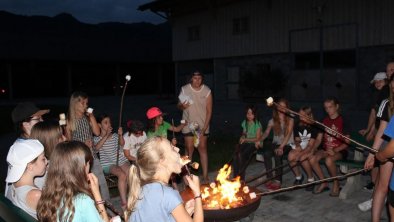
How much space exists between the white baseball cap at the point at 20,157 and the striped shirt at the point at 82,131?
2.29 m

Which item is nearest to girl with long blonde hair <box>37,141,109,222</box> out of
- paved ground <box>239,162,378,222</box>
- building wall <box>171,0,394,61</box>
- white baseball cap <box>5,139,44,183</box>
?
white baseball cap <box>5,139,44,183</box>

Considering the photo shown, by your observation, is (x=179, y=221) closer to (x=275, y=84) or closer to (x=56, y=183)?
(x=56, y=183)

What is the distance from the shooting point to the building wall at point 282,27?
58.3 feet

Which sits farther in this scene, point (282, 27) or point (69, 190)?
point (282, 27)

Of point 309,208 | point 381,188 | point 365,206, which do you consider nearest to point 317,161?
point 309,208

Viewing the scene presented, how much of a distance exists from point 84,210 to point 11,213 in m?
0.64

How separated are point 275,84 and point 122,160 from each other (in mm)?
16068

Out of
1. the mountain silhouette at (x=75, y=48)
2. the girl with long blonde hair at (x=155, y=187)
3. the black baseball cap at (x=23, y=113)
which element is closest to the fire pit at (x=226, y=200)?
the girl with long blonde hair at (x=155, y=187)

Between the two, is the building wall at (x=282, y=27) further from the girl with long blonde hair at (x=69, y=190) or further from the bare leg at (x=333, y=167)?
the girl with long blonde hair at (x=69, y=190)

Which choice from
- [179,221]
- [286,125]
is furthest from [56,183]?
[286,125]

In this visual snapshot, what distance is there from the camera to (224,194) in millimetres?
4648

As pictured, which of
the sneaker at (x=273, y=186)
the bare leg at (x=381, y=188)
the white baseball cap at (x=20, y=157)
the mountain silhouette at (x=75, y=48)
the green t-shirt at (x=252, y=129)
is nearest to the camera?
the white baseball cap at (x=20, y=157)

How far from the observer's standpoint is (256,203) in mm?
4332

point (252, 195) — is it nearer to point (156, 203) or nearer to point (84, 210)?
point (156, 203)
